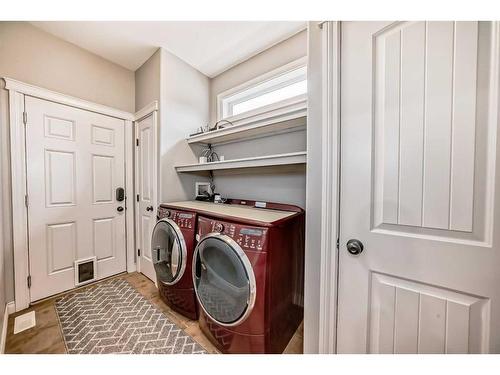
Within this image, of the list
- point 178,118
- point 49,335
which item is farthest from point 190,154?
point 49,335

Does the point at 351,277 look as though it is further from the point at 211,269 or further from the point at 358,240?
the point at 211,269

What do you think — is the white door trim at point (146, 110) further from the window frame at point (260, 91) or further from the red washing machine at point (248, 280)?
the red washing machine at point (248, 280)

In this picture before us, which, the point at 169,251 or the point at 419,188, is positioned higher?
the point at 419,188

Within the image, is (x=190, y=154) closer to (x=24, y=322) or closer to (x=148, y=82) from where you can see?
(x=148, y=82)

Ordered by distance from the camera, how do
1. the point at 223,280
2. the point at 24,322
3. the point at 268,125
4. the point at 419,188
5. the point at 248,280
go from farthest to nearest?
the point at 268,125 → the point at 24,322 → the point at 223,280 → the point at 248,280 → the point at 419,188

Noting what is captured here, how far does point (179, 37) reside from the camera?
171cm

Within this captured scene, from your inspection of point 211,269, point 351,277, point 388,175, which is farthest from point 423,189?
point 211,269

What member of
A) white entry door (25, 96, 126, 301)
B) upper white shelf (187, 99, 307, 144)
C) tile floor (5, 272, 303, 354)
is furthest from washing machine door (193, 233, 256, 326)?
white entry door (25, 96, 126, 301)

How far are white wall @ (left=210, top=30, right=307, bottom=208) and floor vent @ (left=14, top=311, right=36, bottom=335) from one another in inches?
72.5

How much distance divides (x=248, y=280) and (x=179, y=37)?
216cm

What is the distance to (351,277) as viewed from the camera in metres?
0.89

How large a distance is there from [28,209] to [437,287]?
2.83 meters

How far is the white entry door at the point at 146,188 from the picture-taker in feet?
6.50

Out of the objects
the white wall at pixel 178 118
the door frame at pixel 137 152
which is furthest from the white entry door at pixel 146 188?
the white wall at pixel 178 118
